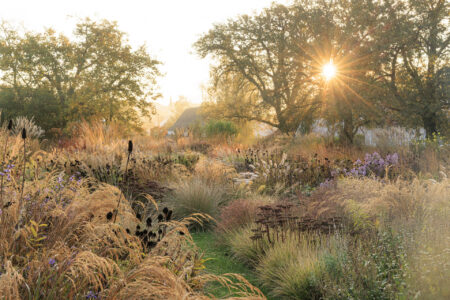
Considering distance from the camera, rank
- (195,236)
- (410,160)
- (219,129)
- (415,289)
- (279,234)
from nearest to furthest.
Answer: (415,289)
(279,234)
(195,236)
(410,160)
(219,129)

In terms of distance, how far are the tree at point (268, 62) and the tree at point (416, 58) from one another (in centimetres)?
397

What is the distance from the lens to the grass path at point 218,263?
3.72 metres

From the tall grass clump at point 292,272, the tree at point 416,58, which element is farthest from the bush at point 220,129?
the tall grass clump at point 292,272

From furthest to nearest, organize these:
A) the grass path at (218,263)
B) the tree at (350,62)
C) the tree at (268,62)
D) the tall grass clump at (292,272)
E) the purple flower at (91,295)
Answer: the tree at (268,62), the tree at (350,62), the grass path at (218,263), the tall grass clump at (292,272), the purple flower at (91,295)

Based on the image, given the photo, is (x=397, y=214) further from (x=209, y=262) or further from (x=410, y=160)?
(x=410, y=160)

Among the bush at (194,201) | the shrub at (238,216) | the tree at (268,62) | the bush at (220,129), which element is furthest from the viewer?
the bush at (220,129)

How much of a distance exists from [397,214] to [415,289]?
6.94 feet

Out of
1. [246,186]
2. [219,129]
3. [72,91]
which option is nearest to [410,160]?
[246,186]

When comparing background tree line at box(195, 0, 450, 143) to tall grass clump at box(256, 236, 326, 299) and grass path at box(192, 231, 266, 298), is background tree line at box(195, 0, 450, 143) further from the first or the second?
tall grass clump at box(256, 236, 326, 299)

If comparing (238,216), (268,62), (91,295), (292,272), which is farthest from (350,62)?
(91,295)

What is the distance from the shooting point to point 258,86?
2464cm

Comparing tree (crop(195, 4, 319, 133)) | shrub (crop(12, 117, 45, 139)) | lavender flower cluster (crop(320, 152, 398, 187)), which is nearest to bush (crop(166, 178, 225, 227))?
shrub (crop(12, 117, 45, 139))

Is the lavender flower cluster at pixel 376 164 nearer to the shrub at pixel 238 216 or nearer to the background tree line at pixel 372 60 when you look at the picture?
the shrub at pixel 238 216

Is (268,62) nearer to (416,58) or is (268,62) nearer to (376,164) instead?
(416,58)
